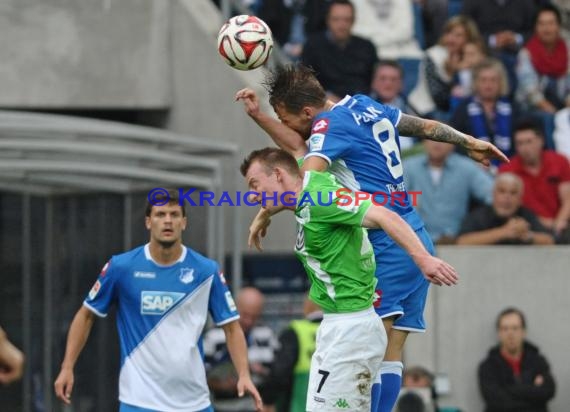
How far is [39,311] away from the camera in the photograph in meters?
14.6

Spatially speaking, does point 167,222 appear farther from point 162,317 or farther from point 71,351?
point 71,351

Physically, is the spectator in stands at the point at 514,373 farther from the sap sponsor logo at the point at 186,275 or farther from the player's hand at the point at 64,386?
the player's hand at the point at 64,386

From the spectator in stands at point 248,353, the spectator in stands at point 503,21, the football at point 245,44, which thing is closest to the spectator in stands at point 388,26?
the spectator in stands at point 503,21

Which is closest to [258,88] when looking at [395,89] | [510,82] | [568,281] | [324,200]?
[395,89]

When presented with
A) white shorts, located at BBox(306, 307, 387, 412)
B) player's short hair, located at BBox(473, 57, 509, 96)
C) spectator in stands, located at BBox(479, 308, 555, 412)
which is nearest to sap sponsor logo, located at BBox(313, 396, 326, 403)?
white shorts, located at BBox(306, 307, 387, 412)

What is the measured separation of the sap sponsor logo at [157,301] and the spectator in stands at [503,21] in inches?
270

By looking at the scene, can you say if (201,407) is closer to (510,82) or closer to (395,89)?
(395,89)

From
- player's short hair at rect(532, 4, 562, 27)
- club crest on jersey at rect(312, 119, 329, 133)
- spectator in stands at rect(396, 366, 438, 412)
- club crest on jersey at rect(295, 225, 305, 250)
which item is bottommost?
spectator in stands at rect(396, 366, 438, 412)

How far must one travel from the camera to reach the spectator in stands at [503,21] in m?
16.3

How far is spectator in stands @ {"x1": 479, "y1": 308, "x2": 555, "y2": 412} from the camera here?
12977 mm

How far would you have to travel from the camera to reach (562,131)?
1519cm

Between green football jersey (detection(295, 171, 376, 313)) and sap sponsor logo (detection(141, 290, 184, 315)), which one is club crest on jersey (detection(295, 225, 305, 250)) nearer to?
green football jersey (detection(295, 171, 376, 313))

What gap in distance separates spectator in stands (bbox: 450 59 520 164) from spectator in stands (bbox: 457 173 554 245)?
3.53 feet

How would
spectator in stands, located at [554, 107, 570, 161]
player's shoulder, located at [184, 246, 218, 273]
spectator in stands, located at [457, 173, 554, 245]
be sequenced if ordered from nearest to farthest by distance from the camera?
player's shoulder, located at [184, 246, 218, 273] < spectator in stands, located at [457, 173, 554, 245] < spectator in stands, located at [554, 107, 570, 161]
